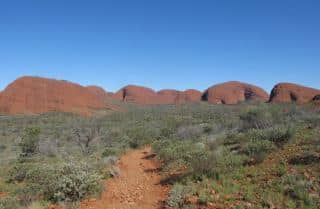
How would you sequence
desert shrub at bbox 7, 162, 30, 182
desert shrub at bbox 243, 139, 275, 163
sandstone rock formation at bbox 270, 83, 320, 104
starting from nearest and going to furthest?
desert shrub at bbox 243, 139, 275, 163 < desert shrub at bbox 7, 162, 30, 182 < sandstone rock formation at bbox 270, 83, 320, 104

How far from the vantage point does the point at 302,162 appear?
28.5 ft

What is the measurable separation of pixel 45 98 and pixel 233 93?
45.3 meters

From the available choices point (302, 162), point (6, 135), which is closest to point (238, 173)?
point (302, 162)

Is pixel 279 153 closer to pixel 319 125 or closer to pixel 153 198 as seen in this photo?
pixel 153 198

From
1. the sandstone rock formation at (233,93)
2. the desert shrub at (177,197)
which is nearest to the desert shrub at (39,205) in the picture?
the desert shrub at (177,197)

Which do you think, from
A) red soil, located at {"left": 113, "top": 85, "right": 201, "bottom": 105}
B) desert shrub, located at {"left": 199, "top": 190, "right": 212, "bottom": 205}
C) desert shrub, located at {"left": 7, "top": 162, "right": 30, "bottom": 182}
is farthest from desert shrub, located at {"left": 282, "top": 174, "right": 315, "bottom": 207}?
red soil, located at {"left": 113, "top": 85, "right": 201, "bottom": 105}

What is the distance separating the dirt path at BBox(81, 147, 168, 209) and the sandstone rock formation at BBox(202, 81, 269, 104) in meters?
71.7

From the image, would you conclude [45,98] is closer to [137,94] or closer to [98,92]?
[98,92]

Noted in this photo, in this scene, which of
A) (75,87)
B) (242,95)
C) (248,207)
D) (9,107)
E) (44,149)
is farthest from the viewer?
(242,95)

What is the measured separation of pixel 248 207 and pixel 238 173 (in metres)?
2.24

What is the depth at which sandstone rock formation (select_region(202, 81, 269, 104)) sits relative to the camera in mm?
83312

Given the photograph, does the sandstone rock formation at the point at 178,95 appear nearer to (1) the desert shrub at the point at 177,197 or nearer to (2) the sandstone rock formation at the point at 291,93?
(2) the sandstone rock formation at the point at 291,93

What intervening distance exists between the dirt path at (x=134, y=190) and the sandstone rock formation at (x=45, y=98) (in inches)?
1772

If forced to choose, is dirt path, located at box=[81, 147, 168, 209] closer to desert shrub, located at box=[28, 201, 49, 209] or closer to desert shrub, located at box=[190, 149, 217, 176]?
desert shrub, located at box=[28, 201, 49, 209]
